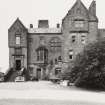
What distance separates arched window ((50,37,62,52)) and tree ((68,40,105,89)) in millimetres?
16353

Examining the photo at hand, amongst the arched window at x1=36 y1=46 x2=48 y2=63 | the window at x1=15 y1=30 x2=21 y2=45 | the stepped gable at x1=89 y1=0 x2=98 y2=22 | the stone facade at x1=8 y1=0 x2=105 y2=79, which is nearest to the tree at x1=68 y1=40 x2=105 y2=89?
the stone facade at x1=8 y1=0 x2=105 y2=79

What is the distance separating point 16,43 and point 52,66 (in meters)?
10.1

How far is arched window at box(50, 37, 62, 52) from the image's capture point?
2368 inches

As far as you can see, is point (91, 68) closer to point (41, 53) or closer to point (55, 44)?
point (55, 44)

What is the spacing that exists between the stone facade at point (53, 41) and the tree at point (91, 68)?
46.7ft

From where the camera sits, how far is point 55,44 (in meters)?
60.3

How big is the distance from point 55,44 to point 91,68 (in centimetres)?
2054

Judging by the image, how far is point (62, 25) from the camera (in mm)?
59219

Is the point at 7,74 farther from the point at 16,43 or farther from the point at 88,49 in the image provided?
the point at 88,49

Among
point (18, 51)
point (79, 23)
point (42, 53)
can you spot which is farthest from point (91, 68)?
point (18, 51)

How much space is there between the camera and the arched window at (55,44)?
60.2 m

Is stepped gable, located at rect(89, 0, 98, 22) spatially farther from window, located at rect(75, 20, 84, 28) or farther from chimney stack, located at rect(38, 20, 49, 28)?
chimney stack, located at rect(38, 20, 49, 28)

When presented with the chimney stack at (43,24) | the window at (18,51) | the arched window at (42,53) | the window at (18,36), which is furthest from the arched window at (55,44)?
the window at (18,36)

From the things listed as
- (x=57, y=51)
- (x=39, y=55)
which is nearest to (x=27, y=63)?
(x=39, y=55)
